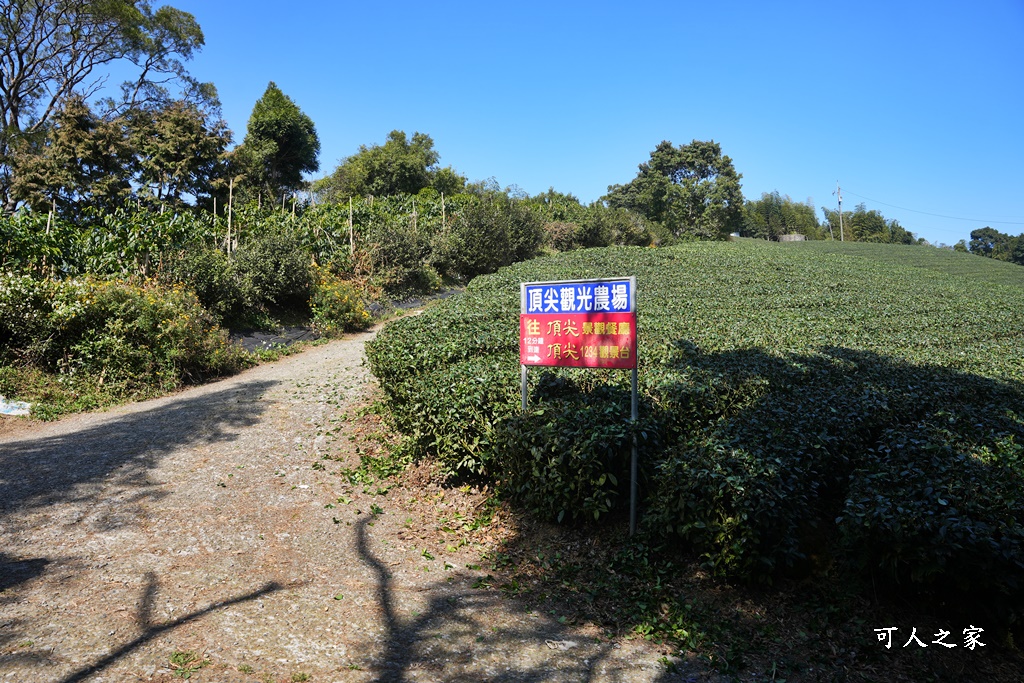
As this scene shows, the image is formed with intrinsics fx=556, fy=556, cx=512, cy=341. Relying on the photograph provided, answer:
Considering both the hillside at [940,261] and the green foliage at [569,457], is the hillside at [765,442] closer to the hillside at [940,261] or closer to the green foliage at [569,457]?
the green foliage at [569,457]

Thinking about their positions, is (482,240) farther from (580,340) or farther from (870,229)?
(870,229)

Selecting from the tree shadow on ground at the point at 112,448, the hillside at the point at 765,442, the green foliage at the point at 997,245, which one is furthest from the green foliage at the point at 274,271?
the green foliage at the point at 997,245

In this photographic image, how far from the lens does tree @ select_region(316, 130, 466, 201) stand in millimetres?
37844

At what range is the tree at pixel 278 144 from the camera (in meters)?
30.5

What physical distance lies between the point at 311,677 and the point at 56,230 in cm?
1351

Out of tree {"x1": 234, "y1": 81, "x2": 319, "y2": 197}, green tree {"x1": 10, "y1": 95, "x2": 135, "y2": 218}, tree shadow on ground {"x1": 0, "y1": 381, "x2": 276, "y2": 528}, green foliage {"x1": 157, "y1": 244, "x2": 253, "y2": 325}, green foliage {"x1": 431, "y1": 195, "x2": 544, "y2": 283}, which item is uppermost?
tree {"x1": 234, "y1": 81, "x2": 319, "y2": 197}

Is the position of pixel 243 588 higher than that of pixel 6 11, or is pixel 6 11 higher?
pixel 6 11

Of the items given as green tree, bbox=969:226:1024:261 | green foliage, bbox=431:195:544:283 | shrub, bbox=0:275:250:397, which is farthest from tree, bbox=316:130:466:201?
green tree, bbox=969:226:1024:261

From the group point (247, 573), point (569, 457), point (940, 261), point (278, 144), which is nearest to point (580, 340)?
point (569, 457)

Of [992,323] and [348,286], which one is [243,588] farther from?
[992,323]

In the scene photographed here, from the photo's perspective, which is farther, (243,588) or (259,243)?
(259,243)

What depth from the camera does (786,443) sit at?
4172 millimetres

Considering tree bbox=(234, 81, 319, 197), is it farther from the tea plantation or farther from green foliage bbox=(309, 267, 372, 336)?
the tea plantation

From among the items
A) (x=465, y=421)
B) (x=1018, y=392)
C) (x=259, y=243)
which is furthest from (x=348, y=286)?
(x=1018, y=392)
